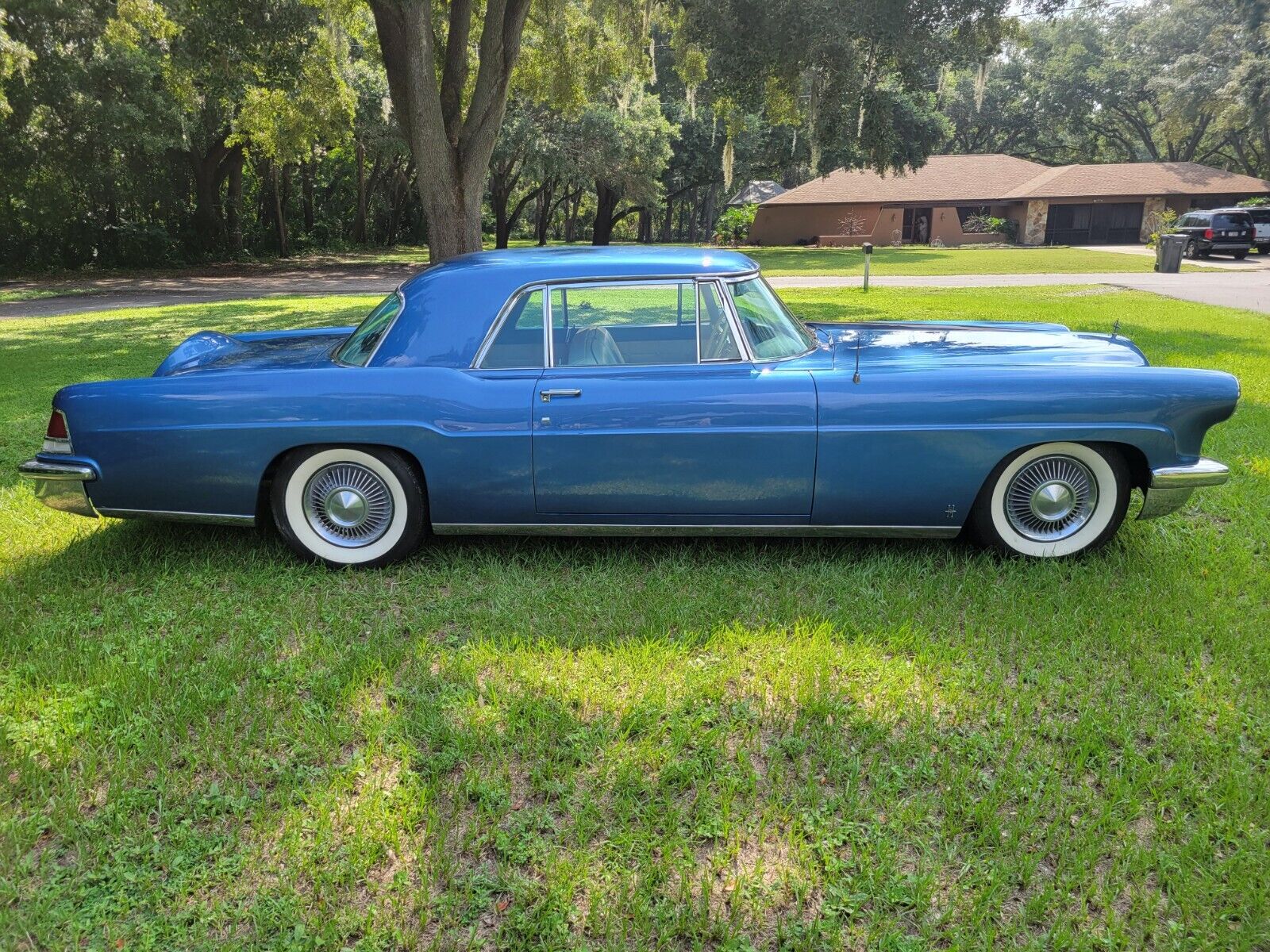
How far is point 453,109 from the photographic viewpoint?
422 inches

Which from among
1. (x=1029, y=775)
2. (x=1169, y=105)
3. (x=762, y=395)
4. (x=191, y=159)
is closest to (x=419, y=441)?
(x=762, y=395)

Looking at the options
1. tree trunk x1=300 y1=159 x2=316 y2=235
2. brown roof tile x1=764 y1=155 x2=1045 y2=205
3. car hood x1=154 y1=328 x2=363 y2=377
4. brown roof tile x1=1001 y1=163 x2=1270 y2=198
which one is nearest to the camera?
car hood x1=154 y1=328 x2=363 y2=377

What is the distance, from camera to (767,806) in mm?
2496

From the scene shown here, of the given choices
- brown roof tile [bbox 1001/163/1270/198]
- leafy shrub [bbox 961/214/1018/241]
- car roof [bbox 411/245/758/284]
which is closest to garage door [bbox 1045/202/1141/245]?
brown roof tile [bbox 1001/163/1270/198]

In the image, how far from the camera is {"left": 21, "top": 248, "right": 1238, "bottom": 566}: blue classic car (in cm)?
386

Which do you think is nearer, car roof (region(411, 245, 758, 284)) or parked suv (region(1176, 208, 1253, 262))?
car roof (region(411, 245, 758, 284))

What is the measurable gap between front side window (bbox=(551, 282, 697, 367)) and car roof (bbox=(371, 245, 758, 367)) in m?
0.07

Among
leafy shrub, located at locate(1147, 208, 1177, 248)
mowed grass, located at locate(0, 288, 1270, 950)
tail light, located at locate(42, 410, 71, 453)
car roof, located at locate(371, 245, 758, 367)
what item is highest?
leafy shrub, located at locate(1147, 208, 1177, 248)

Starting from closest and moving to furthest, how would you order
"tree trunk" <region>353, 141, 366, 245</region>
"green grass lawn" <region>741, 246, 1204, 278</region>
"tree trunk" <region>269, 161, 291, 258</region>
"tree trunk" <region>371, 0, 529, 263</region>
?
"tree trunk" <region>371, 0, 529, 263</region>
"green grass lawn" <region>741, 246, 1204, 278</region>
"tree trunk" <region>269, 161, 291, 258</region>
"tree trunk" <region>353, 141, 366, 245</region>

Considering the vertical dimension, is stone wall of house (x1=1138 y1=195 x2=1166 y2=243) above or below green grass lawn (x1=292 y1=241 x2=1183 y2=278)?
above

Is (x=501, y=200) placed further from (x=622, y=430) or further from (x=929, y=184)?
(x=622, y=430)

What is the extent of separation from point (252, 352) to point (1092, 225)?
47899 millimetres

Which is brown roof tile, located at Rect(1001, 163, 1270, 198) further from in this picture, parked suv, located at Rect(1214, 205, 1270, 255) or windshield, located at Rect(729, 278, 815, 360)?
windshield, located at Rect(729, 278, 815, 360)

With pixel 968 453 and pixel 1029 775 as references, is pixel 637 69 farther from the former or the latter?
pixel 1029 775
